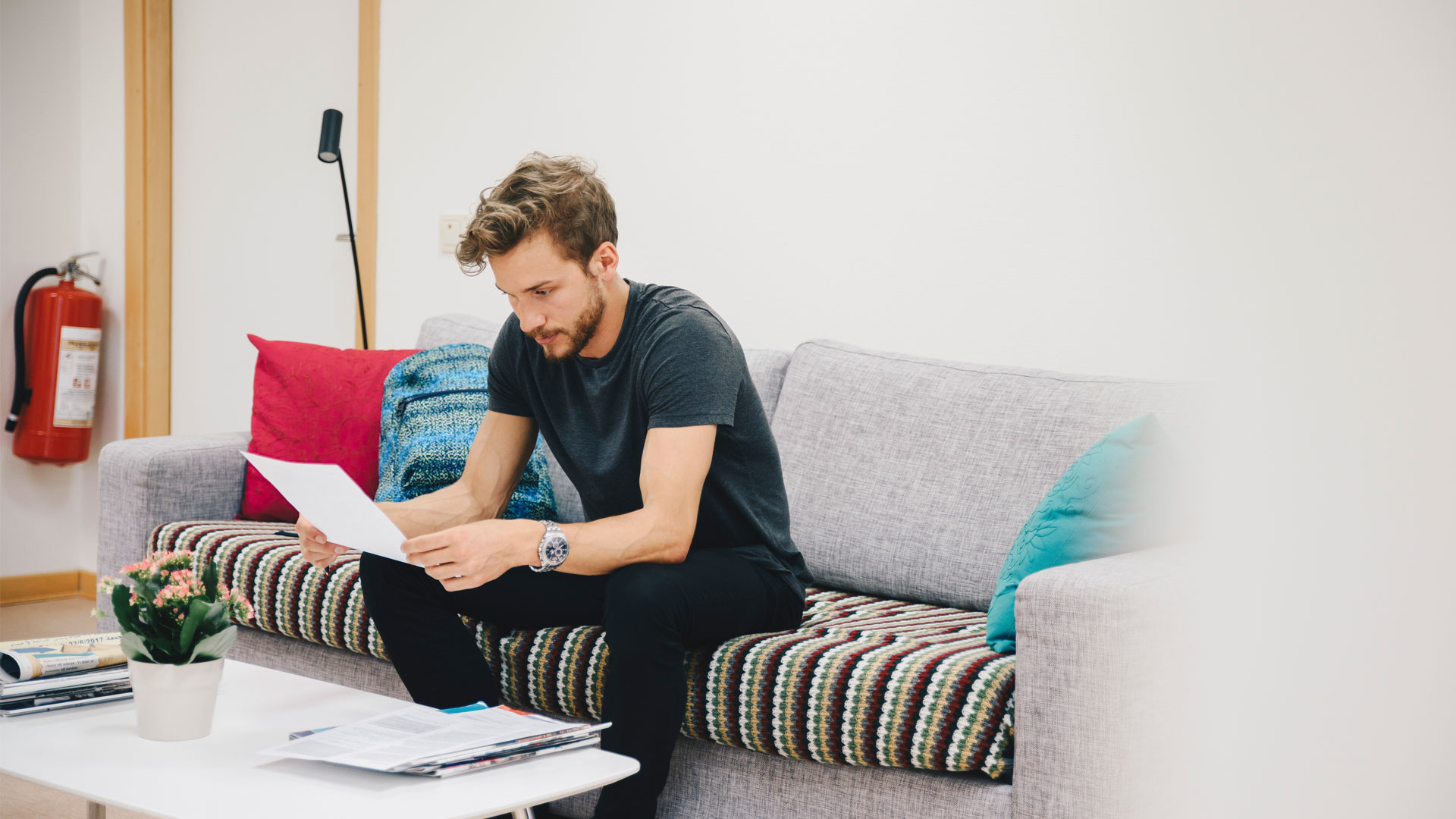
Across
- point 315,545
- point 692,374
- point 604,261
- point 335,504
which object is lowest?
point 315,545

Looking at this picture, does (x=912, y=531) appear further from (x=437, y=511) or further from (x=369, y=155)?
(x=369, y=155)

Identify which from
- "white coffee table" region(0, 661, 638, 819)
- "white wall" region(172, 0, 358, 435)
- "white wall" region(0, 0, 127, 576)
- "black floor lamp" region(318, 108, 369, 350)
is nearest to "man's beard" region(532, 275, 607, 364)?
"white coffee table" region(0, 661, 638, 819)

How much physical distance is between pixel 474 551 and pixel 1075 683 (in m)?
0.65

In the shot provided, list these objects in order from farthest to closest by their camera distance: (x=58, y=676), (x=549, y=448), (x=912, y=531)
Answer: (x=549, y=448) < (x=912, y=531) < (x=58, y=676)

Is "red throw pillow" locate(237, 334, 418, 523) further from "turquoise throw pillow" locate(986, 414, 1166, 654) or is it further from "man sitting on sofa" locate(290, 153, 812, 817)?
"turquoise throw pillow" locate(986, 414, 1166, 654)

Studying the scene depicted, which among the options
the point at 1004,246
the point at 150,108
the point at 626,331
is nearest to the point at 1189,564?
the point at 626,331

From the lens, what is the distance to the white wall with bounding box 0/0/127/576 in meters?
3.39

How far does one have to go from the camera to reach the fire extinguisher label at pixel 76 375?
341 centimetres

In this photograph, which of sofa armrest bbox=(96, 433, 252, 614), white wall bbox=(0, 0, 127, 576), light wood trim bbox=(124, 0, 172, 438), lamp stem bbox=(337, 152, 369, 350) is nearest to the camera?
sofa armrest bbox=(96, 433, 252, 614)

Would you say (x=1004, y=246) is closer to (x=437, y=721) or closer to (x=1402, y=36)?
(x=437, y=721)

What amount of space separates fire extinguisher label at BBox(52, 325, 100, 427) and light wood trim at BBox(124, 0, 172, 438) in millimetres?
127

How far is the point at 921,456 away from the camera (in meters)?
1.82

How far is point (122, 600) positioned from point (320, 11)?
8.40 feet

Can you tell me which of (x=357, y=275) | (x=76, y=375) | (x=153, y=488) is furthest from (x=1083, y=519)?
(x=76, y=375)
